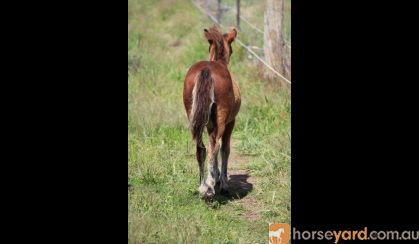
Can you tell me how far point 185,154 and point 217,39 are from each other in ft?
6.48

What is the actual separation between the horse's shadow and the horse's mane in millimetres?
1662

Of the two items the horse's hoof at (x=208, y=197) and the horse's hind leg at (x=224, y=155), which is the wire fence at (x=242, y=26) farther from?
the horse's hoof at (x=208, y=197)

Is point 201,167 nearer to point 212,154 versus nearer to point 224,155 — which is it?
point 212,154

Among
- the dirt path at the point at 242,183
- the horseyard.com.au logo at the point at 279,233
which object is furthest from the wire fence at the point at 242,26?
the horseyard.com.au logo at the point at 279,233

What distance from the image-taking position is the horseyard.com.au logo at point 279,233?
5766 mm

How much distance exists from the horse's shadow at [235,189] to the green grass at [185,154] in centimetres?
9

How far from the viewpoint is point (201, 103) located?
6.69 metres

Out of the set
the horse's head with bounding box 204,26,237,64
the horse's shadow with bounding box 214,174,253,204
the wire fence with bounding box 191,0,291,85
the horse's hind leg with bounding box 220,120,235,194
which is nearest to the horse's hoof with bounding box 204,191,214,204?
the horse's shadow with bounding box 214,174,253,204

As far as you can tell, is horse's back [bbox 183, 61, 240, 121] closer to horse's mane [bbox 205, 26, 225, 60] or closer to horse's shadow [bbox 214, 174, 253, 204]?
horse's mane [bbox 205, 26, 225, 60]

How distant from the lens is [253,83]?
38.1 ft
